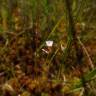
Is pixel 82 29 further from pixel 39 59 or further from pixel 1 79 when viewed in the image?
pixel 1 79

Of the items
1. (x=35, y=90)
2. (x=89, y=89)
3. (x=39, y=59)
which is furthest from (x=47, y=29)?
(x=89, y=89)

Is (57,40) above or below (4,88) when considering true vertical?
above

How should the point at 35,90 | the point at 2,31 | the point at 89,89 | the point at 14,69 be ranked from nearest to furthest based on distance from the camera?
the point at 89,89 < the point at 35,90 < the point at 14,69 < the point at 2,31

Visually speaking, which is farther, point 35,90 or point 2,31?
point 2,31

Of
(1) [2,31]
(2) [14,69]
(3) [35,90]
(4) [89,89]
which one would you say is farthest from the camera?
(1) [2,31]

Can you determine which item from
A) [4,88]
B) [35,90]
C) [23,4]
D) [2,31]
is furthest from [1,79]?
[23,4]

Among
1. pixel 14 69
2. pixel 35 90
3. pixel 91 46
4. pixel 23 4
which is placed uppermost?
pixel 23 4
